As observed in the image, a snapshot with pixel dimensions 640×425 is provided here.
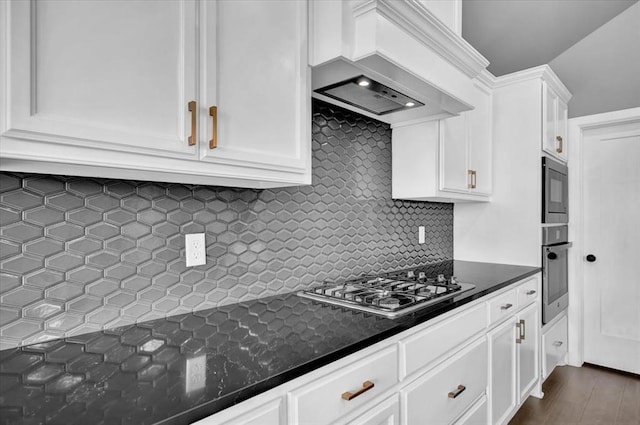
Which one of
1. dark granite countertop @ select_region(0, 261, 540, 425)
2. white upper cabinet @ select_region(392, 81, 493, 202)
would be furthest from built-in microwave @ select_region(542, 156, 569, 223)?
dark granite countertop @ select_region(0, 261, 540, 425)

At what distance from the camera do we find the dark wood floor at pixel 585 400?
8.12ft

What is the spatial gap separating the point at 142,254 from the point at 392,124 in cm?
171

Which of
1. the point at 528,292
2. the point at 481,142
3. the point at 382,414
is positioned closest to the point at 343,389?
the point at 382,414

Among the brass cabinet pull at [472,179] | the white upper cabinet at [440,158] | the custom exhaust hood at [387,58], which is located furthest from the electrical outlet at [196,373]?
the brass cabinet pull at [472,179]

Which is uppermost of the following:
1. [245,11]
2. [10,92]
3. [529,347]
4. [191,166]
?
[245,11]

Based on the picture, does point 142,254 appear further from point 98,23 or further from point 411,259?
point 411,259

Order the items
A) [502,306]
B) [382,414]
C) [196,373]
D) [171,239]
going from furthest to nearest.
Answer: [502,306] → [171,239] → [382,414] → [196,373]

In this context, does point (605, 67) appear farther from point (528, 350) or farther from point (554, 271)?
point (528, 350)

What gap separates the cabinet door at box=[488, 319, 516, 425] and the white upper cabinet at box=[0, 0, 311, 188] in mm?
1461

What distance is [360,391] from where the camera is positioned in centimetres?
113

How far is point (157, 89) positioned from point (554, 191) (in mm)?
2937

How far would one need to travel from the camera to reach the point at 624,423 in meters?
2.42

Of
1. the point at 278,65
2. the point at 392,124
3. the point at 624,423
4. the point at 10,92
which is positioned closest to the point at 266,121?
the point at 278,65

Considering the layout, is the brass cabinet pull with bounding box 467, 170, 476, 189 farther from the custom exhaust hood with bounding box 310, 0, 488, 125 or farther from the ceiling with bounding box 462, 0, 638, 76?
the ceiling with bounding box 462, 0, 638, 76
